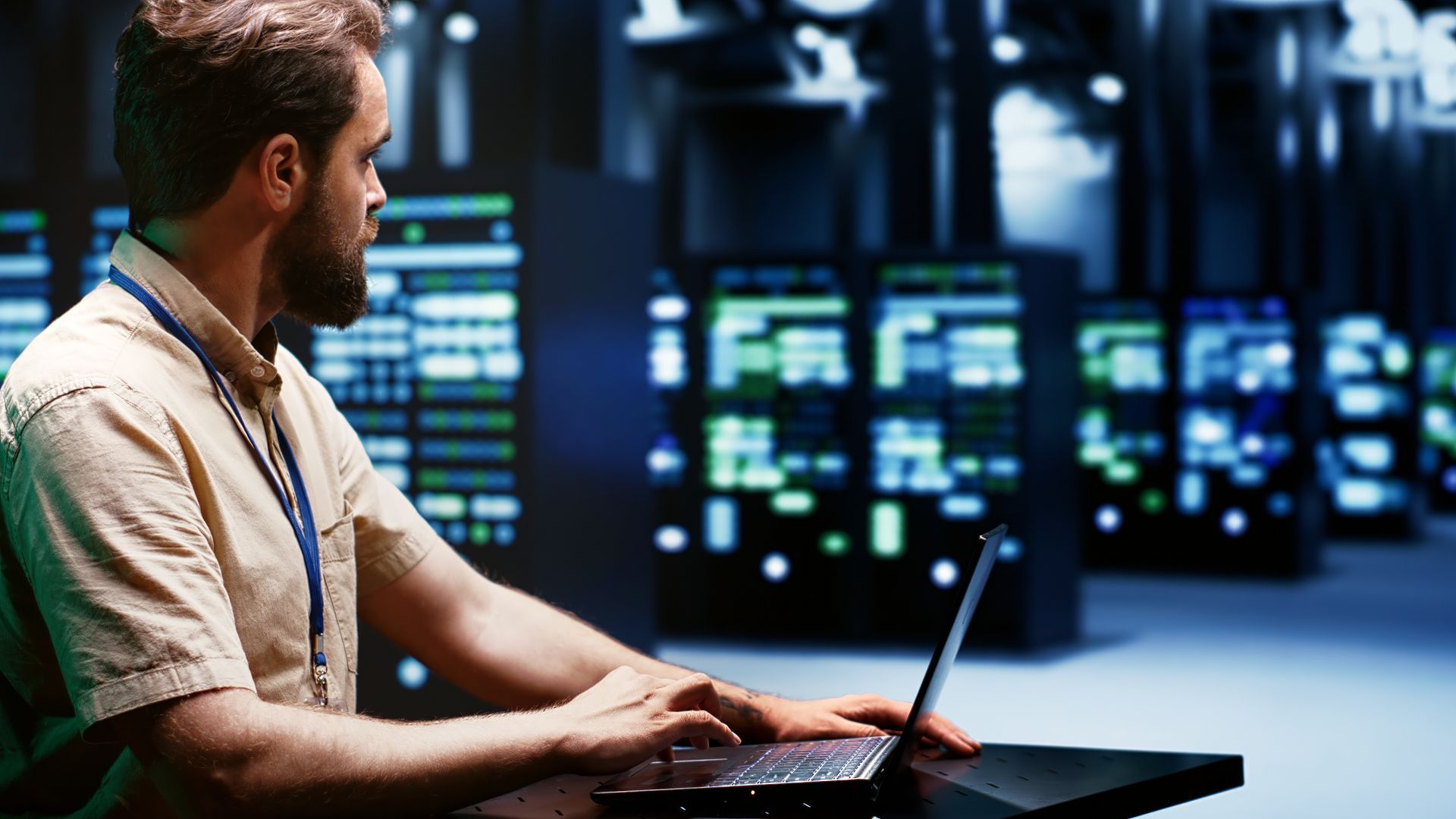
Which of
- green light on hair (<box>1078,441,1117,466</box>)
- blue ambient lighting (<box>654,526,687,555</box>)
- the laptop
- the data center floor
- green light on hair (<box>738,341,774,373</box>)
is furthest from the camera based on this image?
green light on hair (<box>1078,441,1117,466</box>)

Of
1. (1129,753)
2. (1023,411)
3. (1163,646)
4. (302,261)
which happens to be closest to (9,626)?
(302,261)

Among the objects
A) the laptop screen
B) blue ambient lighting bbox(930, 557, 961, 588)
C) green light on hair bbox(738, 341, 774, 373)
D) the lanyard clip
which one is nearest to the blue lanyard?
the lanyard clip

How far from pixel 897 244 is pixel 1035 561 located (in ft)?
5.82

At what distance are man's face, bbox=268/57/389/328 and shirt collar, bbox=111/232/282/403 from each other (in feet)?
0.27

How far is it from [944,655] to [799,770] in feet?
0.63

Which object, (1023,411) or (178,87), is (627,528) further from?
(178,87)

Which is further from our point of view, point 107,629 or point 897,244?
point 897,244

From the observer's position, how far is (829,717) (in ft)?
5.99

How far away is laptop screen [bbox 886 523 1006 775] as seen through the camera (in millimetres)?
1540

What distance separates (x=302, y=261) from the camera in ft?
5.30

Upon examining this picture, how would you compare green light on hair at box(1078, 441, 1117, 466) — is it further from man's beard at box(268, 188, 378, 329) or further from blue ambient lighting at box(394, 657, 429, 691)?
man's beard at box(268, 188, 378, 329)

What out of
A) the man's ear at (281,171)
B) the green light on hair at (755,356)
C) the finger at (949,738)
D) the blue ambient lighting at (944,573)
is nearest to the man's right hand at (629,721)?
the finger at (949,738)

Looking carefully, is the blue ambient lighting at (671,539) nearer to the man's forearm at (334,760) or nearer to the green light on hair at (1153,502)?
the green light on hair at (1153,502)

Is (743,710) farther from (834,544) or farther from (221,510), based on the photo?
(834,544)
